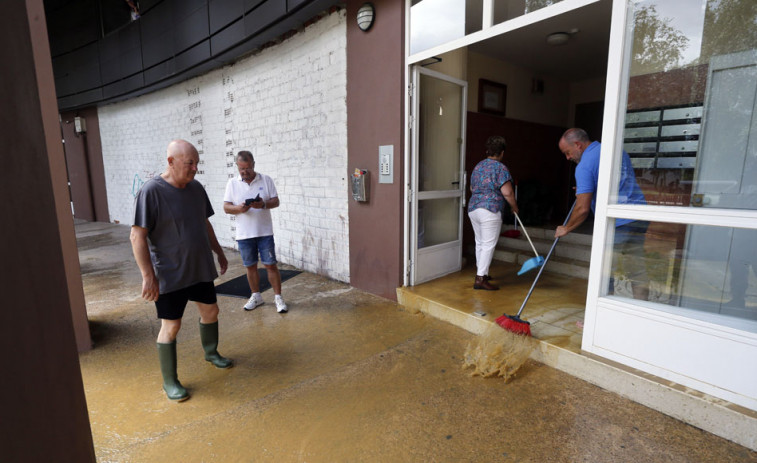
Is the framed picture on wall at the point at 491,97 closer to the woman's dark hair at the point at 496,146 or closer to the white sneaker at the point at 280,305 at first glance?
the woman's dark hair at the point at 496,146

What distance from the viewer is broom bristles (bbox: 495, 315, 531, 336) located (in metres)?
2.83

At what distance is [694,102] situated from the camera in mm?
2199

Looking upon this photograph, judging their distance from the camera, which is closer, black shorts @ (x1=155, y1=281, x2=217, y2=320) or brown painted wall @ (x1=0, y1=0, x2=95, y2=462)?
brown painted wall @ (x1=0, y1=0, x2=95, y2=462)

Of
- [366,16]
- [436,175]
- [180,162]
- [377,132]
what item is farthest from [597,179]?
[180,162]

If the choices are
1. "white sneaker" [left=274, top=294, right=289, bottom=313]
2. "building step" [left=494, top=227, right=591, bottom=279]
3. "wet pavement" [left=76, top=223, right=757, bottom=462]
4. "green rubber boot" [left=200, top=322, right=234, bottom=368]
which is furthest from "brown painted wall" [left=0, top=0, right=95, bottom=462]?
"building step" [left=494, top=227, right=591, bottom=279]

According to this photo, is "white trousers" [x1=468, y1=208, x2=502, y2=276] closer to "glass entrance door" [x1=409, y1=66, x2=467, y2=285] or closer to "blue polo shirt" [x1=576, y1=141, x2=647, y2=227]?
"glass entrance door" [x1=409, y1=66, x2=467, y2=285]

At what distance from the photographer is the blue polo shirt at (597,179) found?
2.37 m

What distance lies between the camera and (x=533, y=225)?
18.9 ft

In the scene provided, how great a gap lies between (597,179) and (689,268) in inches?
34.0

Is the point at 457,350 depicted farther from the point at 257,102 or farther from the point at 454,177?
the point at 257,102

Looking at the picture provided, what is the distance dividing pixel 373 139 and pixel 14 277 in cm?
369

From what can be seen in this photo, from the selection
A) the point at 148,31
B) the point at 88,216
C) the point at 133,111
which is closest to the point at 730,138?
the point at 148,31

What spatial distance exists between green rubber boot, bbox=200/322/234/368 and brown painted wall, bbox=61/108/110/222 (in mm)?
10998

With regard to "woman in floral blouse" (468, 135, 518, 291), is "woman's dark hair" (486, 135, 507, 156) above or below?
above
